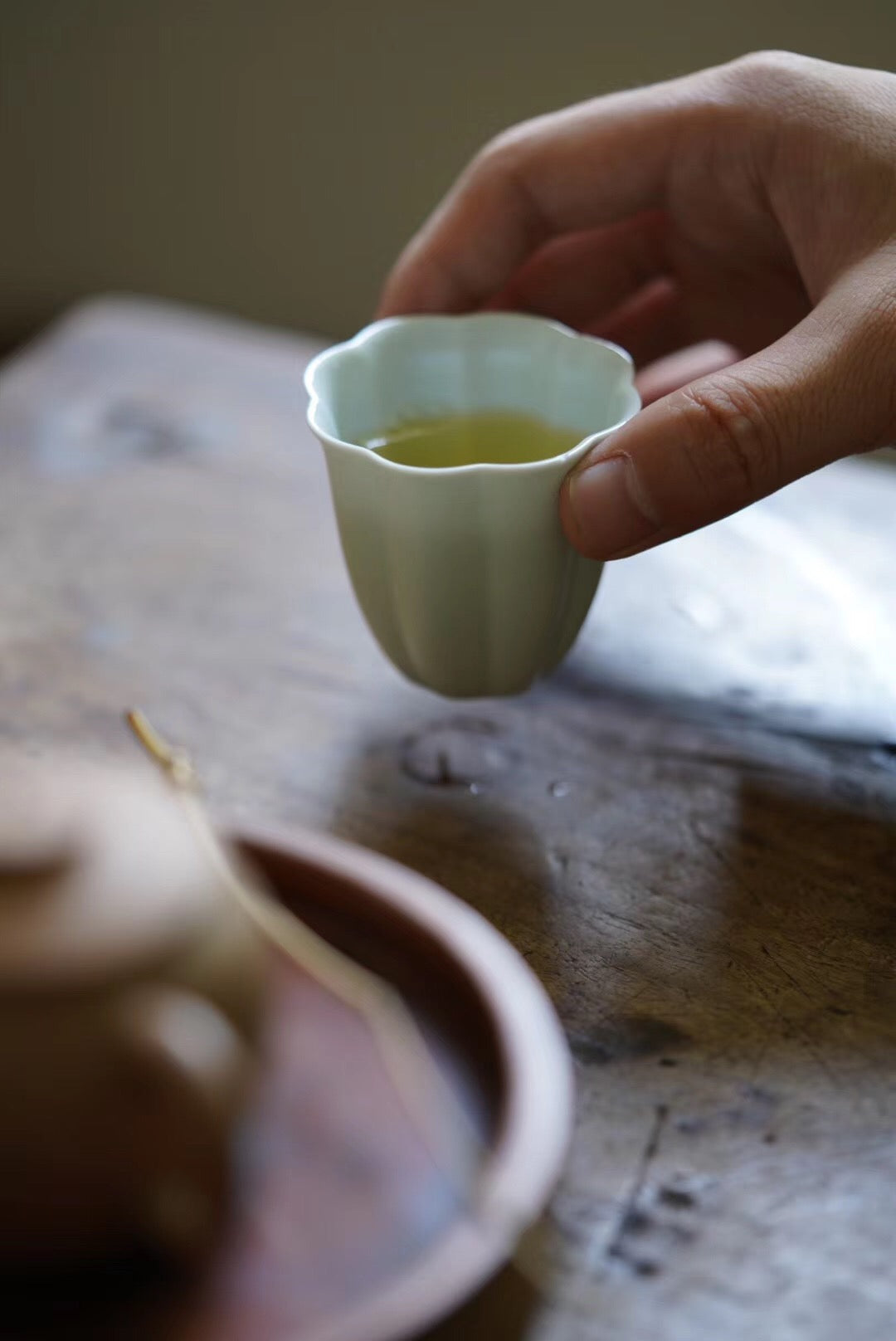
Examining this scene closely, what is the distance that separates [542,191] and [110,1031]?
56 cm

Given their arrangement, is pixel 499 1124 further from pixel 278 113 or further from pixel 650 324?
pixel 278 113

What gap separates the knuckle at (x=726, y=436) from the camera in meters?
0.52

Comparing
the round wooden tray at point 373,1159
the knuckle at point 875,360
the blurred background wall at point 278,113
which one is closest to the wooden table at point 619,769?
the round wooden tray at point 373,1159

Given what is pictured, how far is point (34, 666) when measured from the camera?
2.16ft

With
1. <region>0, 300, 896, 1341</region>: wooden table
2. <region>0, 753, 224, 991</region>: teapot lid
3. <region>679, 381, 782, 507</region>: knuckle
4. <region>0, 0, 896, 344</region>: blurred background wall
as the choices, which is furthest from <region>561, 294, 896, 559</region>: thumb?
<region>0, 0, 896, 344</region>: blurred background wall

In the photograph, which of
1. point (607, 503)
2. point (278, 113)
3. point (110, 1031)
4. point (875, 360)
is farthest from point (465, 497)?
point (278, 113)

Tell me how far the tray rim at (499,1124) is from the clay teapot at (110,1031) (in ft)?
0.18

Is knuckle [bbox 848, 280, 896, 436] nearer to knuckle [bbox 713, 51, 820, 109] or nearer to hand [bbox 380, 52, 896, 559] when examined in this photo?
hand [bbox 380, 52, 896, 559]

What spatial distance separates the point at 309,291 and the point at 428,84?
0.32 meters

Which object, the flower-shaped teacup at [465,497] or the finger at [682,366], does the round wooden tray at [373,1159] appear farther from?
the finger at [682,366]

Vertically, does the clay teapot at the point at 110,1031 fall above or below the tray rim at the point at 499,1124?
above

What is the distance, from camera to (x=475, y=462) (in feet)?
2.07

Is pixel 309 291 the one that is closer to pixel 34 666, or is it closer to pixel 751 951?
pixel 34 666

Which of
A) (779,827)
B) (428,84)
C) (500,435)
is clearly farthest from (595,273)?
(428,84)
